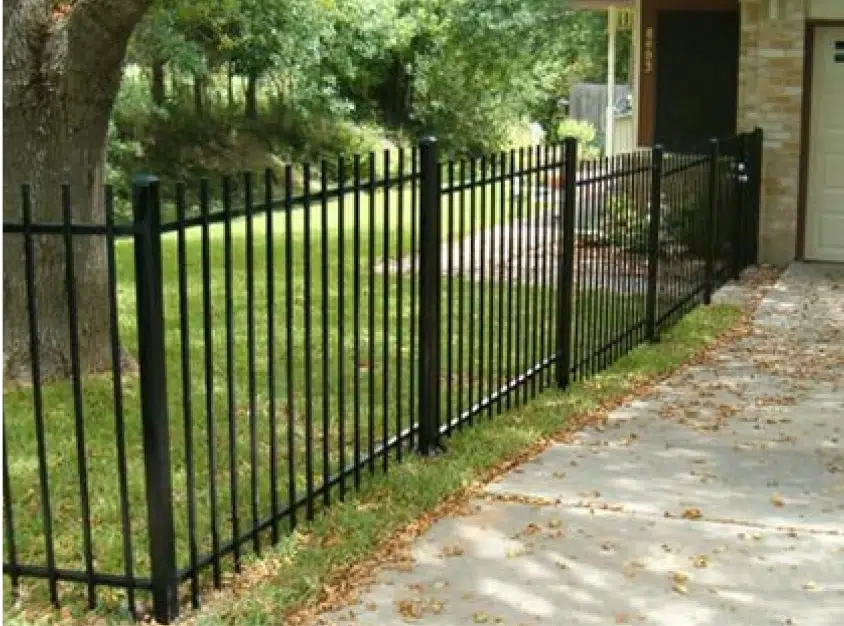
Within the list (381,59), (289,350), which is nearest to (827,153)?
(289,350)

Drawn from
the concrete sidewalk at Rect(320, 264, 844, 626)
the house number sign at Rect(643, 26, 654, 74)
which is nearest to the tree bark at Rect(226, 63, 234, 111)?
the house number sign at Rect(643, 26, 654, 74)

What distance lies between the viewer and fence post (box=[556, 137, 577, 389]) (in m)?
7.63

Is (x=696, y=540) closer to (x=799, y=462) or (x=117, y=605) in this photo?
(x=799, y=462)

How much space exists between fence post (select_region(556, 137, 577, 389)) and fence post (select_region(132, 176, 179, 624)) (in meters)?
3.90

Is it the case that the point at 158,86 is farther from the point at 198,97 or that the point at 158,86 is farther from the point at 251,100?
the point at 251,100

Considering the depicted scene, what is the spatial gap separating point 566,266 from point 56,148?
3079 millimetres

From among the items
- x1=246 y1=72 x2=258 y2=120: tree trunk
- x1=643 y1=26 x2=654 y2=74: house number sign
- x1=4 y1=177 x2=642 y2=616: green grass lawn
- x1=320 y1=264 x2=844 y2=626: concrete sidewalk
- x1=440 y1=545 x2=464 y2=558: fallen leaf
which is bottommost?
x1=320 y1=264 x2=844 y2=626: concrete sidewalk

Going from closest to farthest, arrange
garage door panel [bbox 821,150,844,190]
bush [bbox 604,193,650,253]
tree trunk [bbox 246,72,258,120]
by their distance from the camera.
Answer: bush [bbox 604,193,650,253], garage door panel [bbox 821,150,844,190], tree trunk [bbox 246,72,258,120]

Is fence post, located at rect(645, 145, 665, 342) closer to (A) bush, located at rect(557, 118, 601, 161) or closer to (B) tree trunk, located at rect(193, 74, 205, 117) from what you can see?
(B) tree trunk, located at rect(193, 74, 205, 117)

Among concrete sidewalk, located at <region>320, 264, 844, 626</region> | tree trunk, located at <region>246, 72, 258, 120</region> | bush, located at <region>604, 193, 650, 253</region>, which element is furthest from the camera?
tree trunk, located at <region>246, 72, 258, 120</region>

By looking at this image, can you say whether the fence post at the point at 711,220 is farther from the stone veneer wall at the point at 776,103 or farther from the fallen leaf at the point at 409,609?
the fallen leaf at the point at 409,609

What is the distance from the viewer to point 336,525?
5.24m

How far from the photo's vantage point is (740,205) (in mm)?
12984

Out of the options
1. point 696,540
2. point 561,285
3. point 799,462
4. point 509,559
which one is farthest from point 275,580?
point 561,285
